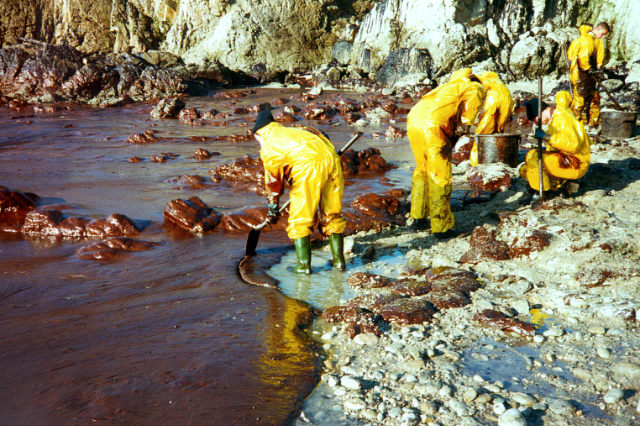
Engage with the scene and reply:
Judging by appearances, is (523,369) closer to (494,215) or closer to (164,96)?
(494,215)

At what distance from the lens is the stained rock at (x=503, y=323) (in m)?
3.13

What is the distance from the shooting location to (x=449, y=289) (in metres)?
3.71

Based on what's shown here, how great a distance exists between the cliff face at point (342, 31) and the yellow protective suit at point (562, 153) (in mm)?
12387

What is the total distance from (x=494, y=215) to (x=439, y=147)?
96 centimetres

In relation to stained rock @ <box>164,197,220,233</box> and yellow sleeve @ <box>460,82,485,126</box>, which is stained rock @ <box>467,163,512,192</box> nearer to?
yellow sleeve @ <box>460,82,485,126</box>

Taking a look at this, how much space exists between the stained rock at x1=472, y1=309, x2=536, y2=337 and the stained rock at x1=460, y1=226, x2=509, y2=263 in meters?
1.02

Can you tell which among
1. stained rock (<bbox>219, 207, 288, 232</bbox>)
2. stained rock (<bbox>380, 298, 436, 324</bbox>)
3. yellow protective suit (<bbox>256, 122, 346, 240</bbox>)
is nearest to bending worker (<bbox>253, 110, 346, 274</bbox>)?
yellow protective suit (<bbox>256, 122, 346, 240</bbox>)

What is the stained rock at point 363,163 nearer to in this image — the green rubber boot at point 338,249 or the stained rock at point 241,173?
the stained rock at point 241,173

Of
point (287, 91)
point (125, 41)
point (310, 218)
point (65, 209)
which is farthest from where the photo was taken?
point (125, 41)

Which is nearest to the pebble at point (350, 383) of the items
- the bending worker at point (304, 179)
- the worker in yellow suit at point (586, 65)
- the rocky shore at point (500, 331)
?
the rocky shore at point (500, 331)

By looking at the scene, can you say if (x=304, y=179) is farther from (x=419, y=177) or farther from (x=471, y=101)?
(x=471, y=101)

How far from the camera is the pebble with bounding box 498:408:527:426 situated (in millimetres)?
2268

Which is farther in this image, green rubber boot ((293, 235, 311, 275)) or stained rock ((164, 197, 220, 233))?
stained rock ((164, 197, 220, 233))

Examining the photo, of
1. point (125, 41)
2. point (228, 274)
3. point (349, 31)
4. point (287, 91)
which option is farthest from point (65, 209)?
point (125, 41)
